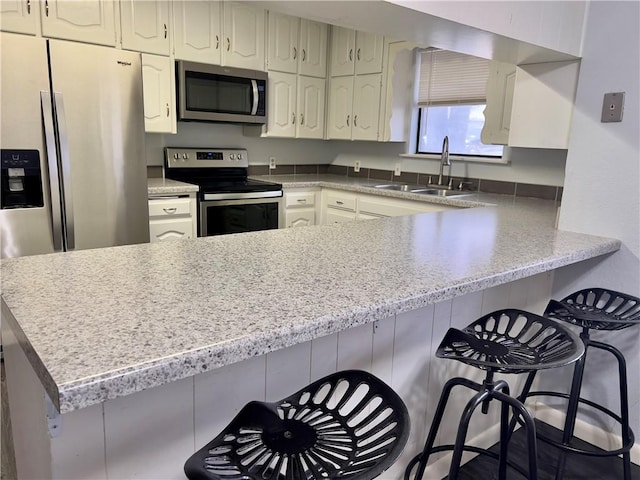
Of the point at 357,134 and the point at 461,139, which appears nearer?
the point at 461,139

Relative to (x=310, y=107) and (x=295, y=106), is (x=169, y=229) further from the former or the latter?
(x=310, y=107)

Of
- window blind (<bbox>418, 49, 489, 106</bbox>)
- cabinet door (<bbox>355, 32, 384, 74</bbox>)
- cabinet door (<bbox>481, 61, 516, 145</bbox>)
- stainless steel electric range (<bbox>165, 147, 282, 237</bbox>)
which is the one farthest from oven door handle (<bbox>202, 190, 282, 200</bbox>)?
cabinet door (<bbox>481, 61, 516, 145</bbox>)

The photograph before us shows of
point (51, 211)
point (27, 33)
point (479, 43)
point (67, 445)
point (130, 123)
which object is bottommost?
point (67, 445)

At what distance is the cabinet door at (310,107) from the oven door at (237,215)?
86 centimetres

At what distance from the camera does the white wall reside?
1.76 meters

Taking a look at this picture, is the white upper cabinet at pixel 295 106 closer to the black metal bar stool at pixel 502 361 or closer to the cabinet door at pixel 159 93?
the cabinet door at pixel 159 93

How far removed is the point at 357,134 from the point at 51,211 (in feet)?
8.26

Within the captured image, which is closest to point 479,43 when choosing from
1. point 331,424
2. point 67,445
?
point 331,424

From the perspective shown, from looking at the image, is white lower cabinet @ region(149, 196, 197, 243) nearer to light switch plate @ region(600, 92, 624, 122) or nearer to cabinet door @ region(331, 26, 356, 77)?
cabinet door @ region(331, 26, 356, 77)

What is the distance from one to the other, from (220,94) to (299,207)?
3.53 feet

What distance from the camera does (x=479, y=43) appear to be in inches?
68.6

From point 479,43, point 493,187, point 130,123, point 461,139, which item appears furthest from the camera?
point 461,139

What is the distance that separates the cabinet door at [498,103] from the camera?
307 cm

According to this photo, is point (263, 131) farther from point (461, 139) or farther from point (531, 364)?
point (531, 364)
